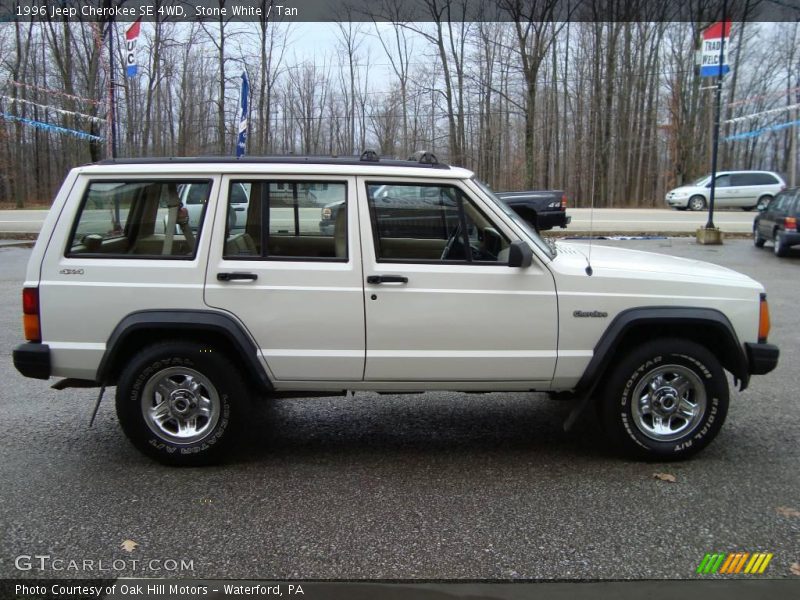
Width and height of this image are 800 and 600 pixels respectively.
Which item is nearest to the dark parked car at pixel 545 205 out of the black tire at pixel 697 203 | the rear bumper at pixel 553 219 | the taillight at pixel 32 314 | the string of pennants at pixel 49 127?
the rear bumper at pixel 553 219

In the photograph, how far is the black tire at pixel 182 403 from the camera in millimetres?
4043

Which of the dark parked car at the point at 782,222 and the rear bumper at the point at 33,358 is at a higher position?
the dark parked car at the point at 782,222

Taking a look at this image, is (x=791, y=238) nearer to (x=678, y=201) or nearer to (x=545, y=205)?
(x=545, y=205)

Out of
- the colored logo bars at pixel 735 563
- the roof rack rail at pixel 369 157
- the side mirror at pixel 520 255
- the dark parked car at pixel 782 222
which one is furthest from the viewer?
the dark parked car at pixel 782 222

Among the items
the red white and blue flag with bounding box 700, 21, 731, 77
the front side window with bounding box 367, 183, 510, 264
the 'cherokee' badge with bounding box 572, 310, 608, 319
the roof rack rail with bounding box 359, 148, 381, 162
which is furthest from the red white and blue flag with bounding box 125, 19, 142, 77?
the 'cherokee' badge with bounding box 572, 310, 608, 319

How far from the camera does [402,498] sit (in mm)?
3760

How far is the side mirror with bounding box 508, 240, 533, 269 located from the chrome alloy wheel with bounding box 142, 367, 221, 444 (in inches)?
80.2

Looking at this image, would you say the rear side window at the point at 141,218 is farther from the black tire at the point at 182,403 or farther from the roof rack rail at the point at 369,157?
the roof rack rail at the point at 369,157

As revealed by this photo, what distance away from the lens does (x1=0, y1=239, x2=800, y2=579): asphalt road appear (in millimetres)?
3139

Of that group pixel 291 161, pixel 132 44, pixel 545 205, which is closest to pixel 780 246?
pixel 545 205

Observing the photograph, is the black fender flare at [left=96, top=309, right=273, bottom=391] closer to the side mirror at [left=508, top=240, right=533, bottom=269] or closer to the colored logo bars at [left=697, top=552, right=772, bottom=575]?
the side mirror at [left=508, top=240, right=533, bottom=269]

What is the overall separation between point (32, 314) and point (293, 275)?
64.9 inches

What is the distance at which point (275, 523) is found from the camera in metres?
3.47

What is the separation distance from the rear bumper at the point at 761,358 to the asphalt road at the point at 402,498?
0.64 meters
